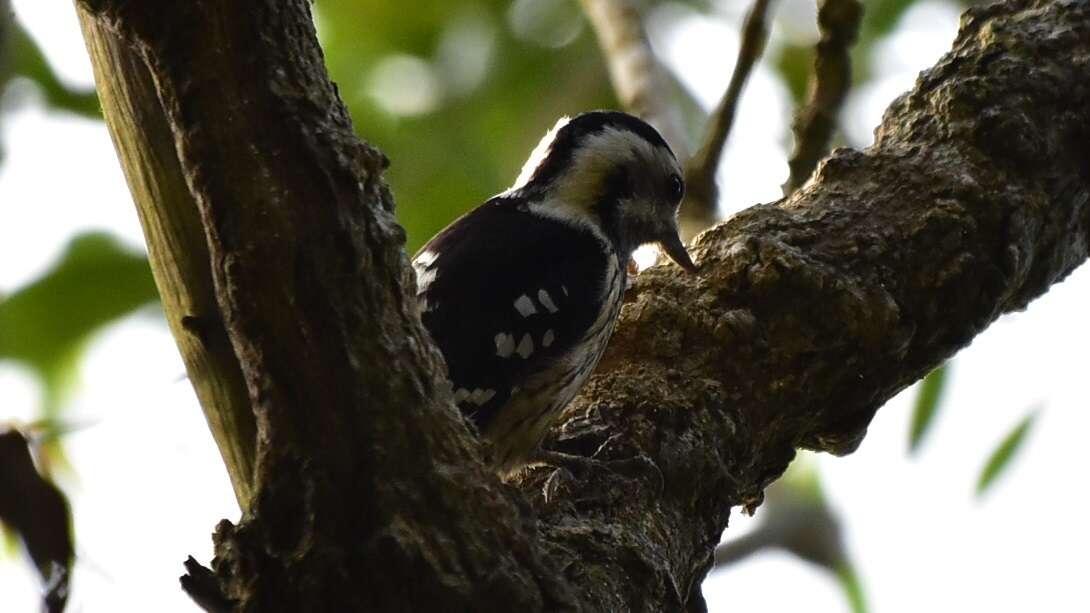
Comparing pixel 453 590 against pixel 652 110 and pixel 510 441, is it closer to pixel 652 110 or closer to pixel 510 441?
pixel 510 441

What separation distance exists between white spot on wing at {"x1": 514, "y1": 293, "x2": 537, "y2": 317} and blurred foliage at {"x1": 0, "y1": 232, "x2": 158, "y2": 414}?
86cm

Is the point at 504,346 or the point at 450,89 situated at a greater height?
the point at 450,89

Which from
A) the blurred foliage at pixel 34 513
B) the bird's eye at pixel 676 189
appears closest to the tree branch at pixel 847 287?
the bird's eye at pixel 676 189

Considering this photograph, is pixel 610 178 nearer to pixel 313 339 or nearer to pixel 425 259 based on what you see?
pixel 425 259

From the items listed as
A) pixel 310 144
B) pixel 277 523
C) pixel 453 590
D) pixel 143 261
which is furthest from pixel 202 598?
pixel 143 261

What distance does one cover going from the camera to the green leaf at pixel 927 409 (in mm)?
4004

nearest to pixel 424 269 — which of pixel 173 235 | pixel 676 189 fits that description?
pixel 676 189

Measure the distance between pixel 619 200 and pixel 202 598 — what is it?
218 cm

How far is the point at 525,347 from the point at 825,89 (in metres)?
1.24

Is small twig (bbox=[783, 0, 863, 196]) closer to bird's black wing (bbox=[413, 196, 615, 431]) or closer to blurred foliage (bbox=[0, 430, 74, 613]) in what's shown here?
bird's black wing (bbox=[413, 196, 615, 431])

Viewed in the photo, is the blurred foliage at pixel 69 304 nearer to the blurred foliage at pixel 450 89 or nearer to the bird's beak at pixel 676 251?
the blurred foliage at pixel 450 89

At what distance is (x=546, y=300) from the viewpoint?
3.12 m

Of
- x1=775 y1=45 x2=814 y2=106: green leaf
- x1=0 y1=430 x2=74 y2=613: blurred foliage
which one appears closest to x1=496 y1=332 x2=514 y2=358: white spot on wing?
x1=0 y1=430 x2=74 y2=613: blurred foliage

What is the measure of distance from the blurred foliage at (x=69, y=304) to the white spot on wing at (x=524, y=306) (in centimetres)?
86
